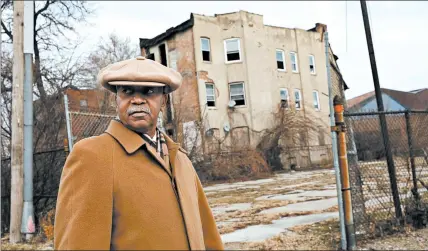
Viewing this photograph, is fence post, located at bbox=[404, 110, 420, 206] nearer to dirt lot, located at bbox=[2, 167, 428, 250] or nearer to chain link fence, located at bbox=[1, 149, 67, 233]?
dirt lot, located at bbox=[2, 167, 428, 250]

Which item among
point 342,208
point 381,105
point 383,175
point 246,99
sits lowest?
point 342,208

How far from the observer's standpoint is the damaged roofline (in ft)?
74.4

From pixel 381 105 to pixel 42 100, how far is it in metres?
8.69

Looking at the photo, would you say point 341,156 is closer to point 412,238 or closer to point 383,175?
point 383,175

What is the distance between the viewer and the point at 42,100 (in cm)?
1072

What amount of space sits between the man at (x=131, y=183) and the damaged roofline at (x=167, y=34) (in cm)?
2163

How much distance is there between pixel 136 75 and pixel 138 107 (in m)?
0.13

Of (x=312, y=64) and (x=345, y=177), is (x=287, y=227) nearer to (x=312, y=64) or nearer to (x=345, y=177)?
(x=345, y=177)

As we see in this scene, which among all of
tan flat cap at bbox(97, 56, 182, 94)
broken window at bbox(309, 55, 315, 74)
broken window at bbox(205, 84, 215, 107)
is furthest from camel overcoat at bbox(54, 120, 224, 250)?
broken window at bbox(309, 55, 315, 74)

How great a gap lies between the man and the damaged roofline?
21.6 metres

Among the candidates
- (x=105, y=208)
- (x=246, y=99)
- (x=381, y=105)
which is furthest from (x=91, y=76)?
(x=105, y=208)

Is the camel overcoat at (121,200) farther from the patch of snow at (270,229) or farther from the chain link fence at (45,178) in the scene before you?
the chain link fence at (45,178)

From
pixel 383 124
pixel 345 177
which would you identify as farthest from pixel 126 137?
pixel 383 124

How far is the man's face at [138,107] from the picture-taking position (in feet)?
5.40
